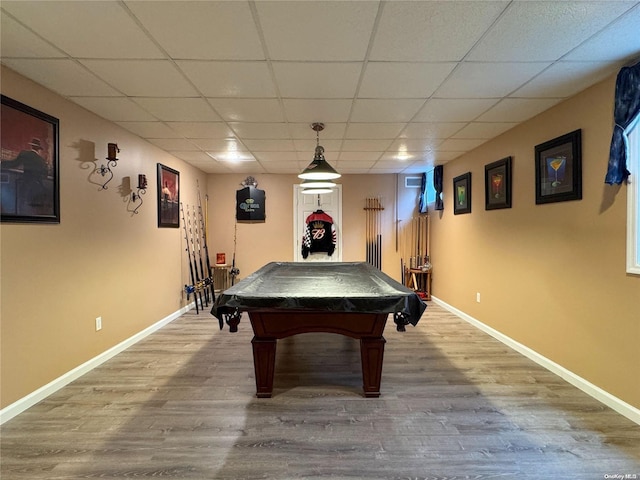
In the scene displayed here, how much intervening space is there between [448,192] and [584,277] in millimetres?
2885

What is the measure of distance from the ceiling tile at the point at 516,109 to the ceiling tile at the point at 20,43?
333 cm

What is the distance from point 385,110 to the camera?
113 inches

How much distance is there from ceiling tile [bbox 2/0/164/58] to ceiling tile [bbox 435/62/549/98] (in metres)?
2.03

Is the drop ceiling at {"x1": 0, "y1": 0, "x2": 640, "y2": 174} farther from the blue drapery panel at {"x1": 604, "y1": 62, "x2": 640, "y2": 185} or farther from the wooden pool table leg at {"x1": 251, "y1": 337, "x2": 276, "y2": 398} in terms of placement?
the wooden pool table leg at {"x1": 251, "y1": 337, "x2": 276, "y2": 398}

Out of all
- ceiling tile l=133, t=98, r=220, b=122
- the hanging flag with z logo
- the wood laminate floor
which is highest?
ceiling tile l=133, t=98, r=220, b=122

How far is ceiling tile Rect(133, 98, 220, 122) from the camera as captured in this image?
2.68m

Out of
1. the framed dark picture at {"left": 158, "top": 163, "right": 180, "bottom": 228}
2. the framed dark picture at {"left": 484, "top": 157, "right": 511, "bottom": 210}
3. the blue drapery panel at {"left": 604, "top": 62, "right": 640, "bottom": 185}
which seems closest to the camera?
the blue drapery panel at {"left": 604, "top": 62, "right": 640, "bottom": 185}

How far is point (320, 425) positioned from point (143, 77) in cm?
273

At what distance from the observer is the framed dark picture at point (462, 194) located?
4.50m

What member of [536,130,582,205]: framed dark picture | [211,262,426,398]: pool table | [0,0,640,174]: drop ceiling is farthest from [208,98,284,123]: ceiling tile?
[536,130,582,205]: framed dark picture

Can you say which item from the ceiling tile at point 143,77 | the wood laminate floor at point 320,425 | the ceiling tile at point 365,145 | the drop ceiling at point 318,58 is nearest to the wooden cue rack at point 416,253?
the ceiling tile at point 365,145

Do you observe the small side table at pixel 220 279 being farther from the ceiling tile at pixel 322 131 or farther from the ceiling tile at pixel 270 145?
the ceiling tile at pixel 322 131

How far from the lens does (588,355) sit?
2.50m

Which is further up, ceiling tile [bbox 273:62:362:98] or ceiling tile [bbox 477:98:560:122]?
ceiling tile [bbox 477:98:560:122]
